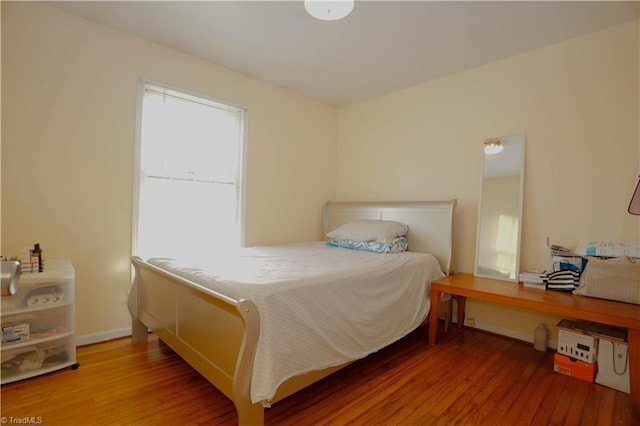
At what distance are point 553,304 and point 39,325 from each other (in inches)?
129

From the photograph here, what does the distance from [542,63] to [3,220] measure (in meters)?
4.19

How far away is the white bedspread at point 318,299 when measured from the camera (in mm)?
1452

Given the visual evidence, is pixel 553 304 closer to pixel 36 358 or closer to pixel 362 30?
pixel 362 30

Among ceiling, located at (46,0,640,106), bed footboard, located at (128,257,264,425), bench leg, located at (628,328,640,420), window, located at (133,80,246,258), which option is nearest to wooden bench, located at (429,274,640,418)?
bench leg, located at (628,328,640,420)

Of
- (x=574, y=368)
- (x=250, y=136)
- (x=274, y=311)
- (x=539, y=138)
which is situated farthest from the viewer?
(x=250, y=136)

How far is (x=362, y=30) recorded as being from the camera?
7.72ft

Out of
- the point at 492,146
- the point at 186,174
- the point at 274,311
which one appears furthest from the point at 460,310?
the point at 186,174

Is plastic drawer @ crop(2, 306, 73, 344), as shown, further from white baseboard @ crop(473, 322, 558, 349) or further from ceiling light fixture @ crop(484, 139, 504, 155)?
ceiling light fixture @ crop(484, 139, 504, 155)

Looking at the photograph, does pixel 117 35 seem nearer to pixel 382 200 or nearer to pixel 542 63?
pixel 382 200

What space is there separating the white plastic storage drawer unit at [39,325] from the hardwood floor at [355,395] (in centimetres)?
9

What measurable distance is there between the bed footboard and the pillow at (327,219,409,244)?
169 centimetres

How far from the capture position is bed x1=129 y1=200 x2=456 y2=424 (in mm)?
1392

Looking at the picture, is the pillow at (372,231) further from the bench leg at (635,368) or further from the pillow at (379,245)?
the bench leg at (635,368)

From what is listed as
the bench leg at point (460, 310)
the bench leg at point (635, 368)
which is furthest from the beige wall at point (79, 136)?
the bench leg at point (635, 368)
